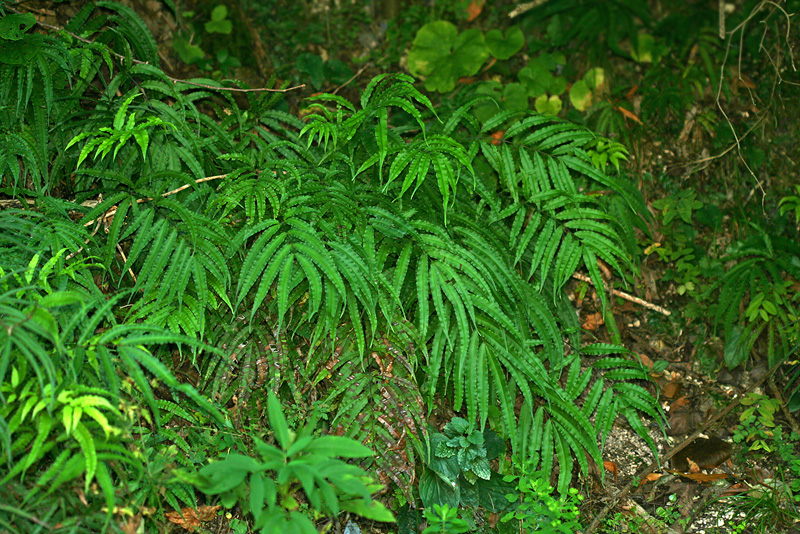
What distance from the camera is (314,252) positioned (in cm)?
212

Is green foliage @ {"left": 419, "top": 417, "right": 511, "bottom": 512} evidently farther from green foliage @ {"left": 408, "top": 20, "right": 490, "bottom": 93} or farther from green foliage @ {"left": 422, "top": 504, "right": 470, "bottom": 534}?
green foliage @ {"left": 408, "top": 20, "right": 490, "bottom": 93}

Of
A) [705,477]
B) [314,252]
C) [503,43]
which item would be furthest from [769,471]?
[503,43]

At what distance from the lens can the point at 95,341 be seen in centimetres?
174

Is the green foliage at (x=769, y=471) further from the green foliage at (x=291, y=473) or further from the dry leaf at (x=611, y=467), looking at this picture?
the green foliage at (x=291, y=473)

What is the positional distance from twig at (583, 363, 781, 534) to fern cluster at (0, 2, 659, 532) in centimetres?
26

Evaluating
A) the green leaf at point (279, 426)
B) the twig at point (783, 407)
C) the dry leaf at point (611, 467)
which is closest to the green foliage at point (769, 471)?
the twig at point (783, 407)

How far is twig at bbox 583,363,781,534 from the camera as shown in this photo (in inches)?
100.0

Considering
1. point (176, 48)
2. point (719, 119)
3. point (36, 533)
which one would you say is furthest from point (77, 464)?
point (719, 119)

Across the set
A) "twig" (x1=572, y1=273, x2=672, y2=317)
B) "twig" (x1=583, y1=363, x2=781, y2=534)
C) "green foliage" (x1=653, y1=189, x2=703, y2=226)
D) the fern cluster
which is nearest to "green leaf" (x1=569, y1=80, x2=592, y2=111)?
"green foliage" (x1=653, y1=189, x2=703, y2=226)

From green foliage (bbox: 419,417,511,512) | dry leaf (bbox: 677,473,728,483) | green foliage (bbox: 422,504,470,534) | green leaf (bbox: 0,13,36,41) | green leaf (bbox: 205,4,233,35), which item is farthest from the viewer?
green leaf (bbox: 205,4,233,35)

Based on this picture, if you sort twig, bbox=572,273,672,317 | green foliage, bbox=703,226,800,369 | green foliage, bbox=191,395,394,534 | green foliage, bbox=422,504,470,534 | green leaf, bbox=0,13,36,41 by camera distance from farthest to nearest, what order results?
twig, bbox=572,273,672,317 → green foliage, bbox=703,226,800,369 → green leaf, bbox=0,13,36,41 → green foliage, bbox=422,504,470,534 → green foliage, bbox=191,395,394,534

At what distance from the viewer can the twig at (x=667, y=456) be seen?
2.54 m

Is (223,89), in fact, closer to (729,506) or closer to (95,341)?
(95,341)

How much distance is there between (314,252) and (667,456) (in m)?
1.87
